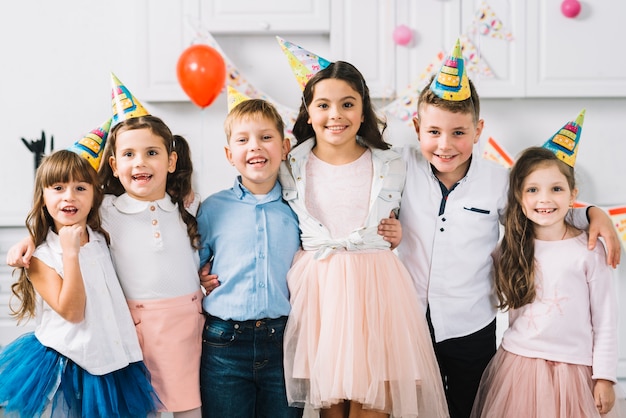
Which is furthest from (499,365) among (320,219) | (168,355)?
(168,355)

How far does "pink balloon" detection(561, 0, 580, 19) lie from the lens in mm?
2912

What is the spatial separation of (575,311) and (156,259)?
1167 millimetres

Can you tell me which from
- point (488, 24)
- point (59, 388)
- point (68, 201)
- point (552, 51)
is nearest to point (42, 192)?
point (68, 201)

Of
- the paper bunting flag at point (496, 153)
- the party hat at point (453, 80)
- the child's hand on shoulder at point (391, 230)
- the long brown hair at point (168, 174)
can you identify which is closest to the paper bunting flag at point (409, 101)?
the paper bunting flag at point (496, 153)

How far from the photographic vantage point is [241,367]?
1677 mm

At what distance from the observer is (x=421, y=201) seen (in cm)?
186

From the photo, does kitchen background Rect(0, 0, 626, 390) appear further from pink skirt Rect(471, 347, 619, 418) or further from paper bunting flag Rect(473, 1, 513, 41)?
pink skirt Rect(471, 347, 619, 418)

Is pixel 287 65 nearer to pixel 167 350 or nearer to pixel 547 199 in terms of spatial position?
pixel 547 199

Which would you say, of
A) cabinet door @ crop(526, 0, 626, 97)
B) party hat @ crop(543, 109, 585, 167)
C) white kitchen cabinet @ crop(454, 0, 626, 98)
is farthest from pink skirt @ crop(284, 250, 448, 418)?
cabinet door @ crop(526, 0, 626, 97)

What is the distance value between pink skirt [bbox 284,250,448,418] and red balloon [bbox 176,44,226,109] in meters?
1.22

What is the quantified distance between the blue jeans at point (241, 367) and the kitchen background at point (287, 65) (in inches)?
55.4

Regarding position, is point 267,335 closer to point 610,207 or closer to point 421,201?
point 421,201

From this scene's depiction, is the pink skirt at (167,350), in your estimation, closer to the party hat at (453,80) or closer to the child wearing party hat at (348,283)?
the child wearing party hat at (348,283)

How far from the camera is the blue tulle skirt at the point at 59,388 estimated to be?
4.99ft
